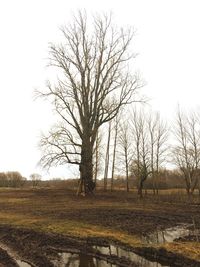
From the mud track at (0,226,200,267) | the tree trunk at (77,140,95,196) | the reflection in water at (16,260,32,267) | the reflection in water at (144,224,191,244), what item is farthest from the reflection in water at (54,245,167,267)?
the tree trunk at (77,140,95,196)

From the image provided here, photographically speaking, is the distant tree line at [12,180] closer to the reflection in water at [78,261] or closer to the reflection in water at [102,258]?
the reflection in water at [102,258]

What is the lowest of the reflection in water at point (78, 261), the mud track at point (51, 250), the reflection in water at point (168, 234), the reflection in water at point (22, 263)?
the reflection in water at point (22, 263)

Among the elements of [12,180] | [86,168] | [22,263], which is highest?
[12,180]

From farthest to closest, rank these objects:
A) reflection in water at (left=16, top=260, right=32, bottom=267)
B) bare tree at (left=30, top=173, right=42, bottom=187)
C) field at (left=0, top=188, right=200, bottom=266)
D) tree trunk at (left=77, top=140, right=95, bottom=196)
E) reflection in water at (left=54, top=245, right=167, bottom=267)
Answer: bare tree at (left=30, top=173, right=42, bottom=187) → tree trunk at (left=77, top=140, right=95, bottom=196) → field at (left=0, top=188, right=200, bottom=266) → reflection in water at (left=16, top=260, right=32, bottom=267) → reflection in water at (left=54, top=245, right=167, bottom=267)

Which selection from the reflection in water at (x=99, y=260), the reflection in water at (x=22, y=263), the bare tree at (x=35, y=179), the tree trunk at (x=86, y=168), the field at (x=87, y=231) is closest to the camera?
the reflection in water at (x=99, y=260)

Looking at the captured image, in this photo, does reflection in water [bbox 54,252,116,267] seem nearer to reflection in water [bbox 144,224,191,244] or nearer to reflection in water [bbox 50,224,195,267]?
reflection in water [bbox 50,224,195,267]

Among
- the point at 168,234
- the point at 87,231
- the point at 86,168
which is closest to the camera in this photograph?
the point at 168,234

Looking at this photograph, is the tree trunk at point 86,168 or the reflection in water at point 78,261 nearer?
the reflection in water at point 78,261

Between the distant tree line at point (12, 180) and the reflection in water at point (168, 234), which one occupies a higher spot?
the distant tree line at point (12, 180)

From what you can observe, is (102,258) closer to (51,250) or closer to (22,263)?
(51,250)

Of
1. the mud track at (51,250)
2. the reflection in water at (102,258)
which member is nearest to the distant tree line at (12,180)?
the mud track at (51,250)

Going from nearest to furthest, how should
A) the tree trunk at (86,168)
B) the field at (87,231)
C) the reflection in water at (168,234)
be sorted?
the field at (87,231)
the reflection in water at (168,234)
the tree trunk at (86,168)

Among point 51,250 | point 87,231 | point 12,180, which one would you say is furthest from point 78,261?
point 12,180

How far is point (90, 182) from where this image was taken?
31.2 metres
